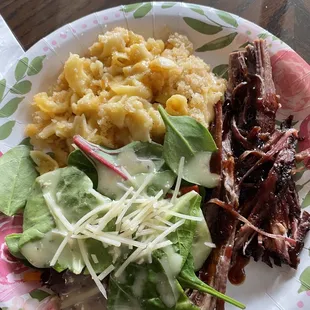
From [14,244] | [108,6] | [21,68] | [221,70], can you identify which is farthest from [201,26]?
[14,244]

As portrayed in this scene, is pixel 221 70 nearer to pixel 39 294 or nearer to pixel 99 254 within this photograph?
pixel 99 254

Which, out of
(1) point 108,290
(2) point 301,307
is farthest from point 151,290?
(2) point 301,307

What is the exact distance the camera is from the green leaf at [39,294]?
146cm

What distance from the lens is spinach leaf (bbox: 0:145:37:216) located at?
5.01 ft

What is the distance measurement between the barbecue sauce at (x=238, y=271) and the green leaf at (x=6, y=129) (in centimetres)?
94

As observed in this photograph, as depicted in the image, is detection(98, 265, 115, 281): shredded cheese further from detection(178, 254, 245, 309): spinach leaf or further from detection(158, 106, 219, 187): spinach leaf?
detection(158, 106, 219, 187): spinach leaf

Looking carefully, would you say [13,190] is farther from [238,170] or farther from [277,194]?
[277,194]

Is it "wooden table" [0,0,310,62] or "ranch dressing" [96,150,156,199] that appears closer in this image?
"ranch dressing" [96,150,156,199]

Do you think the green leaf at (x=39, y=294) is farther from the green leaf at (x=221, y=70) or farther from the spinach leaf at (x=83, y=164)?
the green leaf at (x=221, y=70)

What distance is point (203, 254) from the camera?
4.87 ft

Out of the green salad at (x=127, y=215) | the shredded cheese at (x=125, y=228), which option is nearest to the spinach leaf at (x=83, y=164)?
the green salad at (x=127, y=215)

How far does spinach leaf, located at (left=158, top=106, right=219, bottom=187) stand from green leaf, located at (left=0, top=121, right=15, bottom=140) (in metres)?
0.57

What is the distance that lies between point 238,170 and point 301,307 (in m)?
0.50

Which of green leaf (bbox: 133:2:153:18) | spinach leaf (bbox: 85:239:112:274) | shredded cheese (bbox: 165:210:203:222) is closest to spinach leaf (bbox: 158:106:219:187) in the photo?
shredded cheese (bbox: 165:210:203:222)
